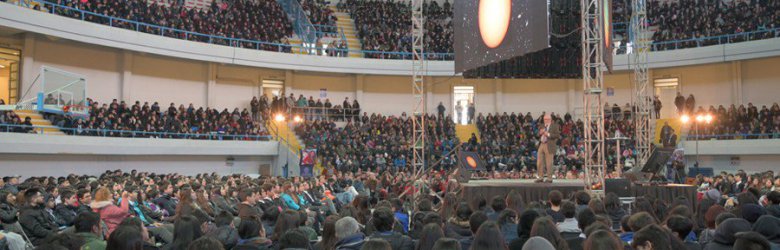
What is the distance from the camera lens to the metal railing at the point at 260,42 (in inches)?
1092

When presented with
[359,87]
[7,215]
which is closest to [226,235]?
[7,215]

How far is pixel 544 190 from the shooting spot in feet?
50.8

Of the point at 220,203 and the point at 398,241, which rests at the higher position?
the point at 398,241

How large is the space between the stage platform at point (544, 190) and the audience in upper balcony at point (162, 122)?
655 inches

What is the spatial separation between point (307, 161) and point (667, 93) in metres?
19.9

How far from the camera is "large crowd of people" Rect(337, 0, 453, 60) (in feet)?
122

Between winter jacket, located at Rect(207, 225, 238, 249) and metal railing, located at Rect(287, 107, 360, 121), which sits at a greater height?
metal railing, located at Rect(287, 107, 360, 121)

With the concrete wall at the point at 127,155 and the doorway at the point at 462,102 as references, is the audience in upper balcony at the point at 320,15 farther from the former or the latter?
the concrete wall at the point at 127,155

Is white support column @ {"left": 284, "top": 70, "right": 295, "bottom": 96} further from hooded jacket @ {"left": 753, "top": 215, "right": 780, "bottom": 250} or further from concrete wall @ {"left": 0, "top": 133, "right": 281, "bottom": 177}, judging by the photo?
hooded jacket @ {"left": 753, "top": 215, "right": 780, "bottom": 250}

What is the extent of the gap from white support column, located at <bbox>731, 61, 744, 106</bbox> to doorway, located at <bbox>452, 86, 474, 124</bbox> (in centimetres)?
A: 1327

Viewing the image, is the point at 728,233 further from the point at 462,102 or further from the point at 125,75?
the point at 462,102

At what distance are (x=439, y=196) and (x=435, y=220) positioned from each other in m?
12.3

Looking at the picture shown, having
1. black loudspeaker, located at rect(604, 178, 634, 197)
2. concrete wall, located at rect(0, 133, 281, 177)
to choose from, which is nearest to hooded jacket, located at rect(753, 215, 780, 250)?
black loudspeaker, located at rect(604, 178, 634, 197)

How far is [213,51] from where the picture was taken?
31.8 metres
